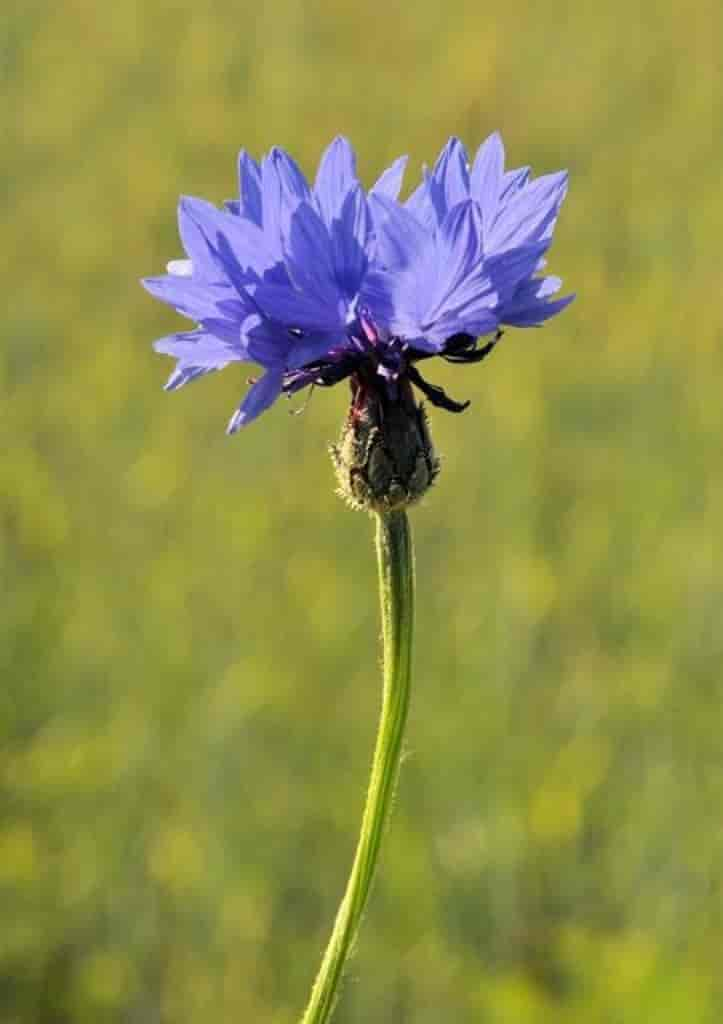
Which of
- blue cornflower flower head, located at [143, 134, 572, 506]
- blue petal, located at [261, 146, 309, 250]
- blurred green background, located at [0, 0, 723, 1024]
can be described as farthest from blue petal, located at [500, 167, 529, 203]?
blurred green background, located at [0, 0, 723, 1024]

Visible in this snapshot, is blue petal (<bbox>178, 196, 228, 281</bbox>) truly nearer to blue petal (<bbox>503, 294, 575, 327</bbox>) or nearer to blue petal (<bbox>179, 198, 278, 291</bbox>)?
blue petal (<bbox>179, 198, 278, 291</bbox>)

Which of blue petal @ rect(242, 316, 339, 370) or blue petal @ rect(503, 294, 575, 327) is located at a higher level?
blue petal @ rect(503, 294, 575, 327)

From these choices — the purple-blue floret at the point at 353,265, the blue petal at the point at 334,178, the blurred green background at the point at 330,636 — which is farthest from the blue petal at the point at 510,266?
the blurred green background at the point at 330,636

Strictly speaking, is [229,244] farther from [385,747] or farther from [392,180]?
[385,747]

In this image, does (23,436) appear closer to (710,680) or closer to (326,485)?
(326,485)

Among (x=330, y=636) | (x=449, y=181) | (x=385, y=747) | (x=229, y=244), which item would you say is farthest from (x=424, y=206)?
(x=330, y=636)

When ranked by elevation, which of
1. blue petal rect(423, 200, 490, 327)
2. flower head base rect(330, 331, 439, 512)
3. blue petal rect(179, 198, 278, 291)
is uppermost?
blue petal rect(179, 198, 278, 291)
